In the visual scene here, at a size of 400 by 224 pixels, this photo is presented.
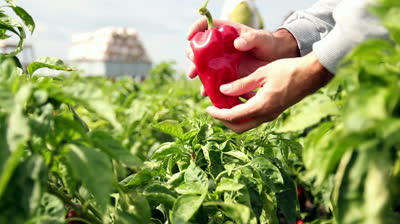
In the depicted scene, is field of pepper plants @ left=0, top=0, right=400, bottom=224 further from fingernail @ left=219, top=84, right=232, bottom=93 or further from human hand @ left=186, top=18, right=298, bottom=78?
human hand @ left=186, top=18, right=298, bottom=78

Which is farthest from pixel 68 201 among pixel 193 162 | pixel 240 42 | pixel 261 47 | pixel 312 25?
pixel 312 25

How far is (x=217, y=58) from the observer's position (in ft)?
5.75

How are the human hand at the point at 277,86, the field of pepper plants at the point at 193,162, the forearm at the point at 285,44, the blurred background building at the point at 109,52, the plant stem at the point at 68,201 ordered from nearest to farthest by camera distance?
the field of pepper plants at the point at 193,162, the plant stem at the point at 68,201, the human hand at the point at 277,86, the forearm at the point at 285,44, the blurred background building at the point at 109,52

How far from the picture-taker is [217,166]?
1501 mm

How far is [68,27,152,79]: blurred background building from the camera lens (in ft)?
95.6

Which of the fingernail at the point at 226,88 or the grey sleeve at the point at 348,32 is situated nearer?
the grey sleeve at the point at 348,32

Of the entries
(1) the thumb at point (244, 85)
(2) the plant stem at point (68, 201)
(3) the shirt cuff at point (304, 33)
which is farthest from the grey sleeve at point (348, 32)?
(2) the plant stem at point (68, 201)

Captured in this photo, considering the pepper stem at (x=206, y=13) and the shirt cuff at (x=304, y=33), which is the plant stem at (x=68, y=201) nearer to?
the pepper stem at (x=206, y=13)

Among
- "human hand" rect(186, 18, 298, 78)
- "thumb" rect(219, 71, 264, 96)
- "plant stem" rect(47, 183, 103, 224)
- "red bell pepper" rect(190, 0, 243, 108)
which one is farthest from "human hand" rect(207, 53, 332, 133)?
"plant stem" rect(47, 183, 103, 224)

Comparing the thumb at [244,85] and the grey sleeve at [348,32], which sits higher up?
the grey sleeve at [348,32]

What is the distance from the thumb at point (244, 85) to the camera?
1.49 m

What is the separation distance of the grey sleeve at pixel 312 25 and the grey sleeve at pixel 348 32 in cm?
58

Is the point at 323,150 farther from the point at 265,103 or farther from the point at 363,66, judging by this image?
the point at 265,103

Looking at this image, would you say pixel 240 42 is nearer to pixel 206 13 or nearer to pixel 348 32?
pixel 206 13
